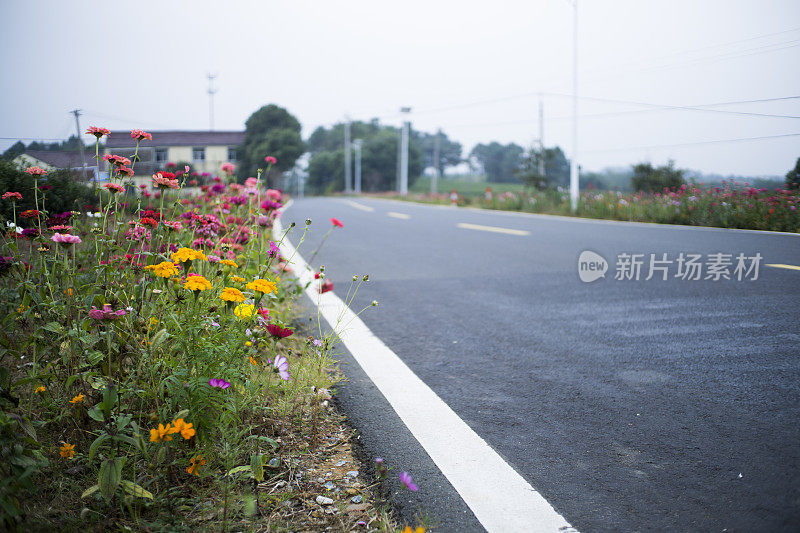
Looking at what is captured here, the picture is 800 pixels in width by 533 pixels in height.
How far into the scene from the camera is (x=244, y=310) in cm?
213

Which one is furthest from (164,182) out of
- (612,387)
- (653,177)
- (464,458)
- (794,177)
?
(653,177)

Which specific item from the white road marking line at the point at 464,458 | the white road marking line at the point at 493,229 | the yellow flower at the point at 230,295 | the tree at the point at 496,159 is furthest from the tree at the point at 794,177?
the tree at the point at 496,159

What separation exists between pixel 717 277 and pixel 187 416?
517cm

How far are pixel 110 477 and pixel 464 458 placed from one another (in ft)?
3.72

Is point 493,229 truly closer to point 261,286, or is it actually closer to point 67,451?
point 261,286

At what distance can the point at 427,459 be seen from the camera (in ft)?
6.28

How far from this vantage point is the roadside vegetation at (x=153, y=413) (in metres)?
1.59

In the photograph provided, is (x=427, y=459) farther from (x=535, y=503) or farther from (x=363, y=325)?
(x=363, y=325)

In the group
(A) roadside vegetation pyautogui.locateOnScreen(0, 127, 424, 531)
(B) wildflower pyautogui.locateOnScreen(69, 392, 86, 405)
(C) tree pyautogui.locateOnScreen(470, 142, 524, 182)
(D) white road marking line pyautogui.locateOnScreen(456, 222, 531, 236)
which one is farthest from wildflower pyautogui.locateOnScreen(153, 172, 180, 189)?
(C) tree pyautogui.locateOnScreen(470, 142, 524, 182)

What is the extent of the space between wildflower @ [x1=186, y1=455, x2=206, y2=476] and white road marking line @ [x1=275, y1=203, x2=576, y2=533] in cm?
78

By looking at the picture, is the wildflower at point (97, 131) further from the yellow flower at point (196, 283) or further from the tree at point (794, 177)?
the tree at point (794, 177)

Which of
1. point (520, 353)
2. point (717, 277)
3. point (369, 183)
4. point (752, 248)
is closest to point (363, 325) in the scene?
point (520, 353)

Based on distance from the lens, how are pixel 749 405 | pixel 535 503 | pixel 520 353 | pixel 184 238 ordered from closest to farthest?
pixel 535 503 < pixel 749 405 < pixel 520 353 < pixel 184 238

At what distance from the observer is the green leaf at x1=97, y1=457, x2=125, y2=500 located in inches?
61.2
